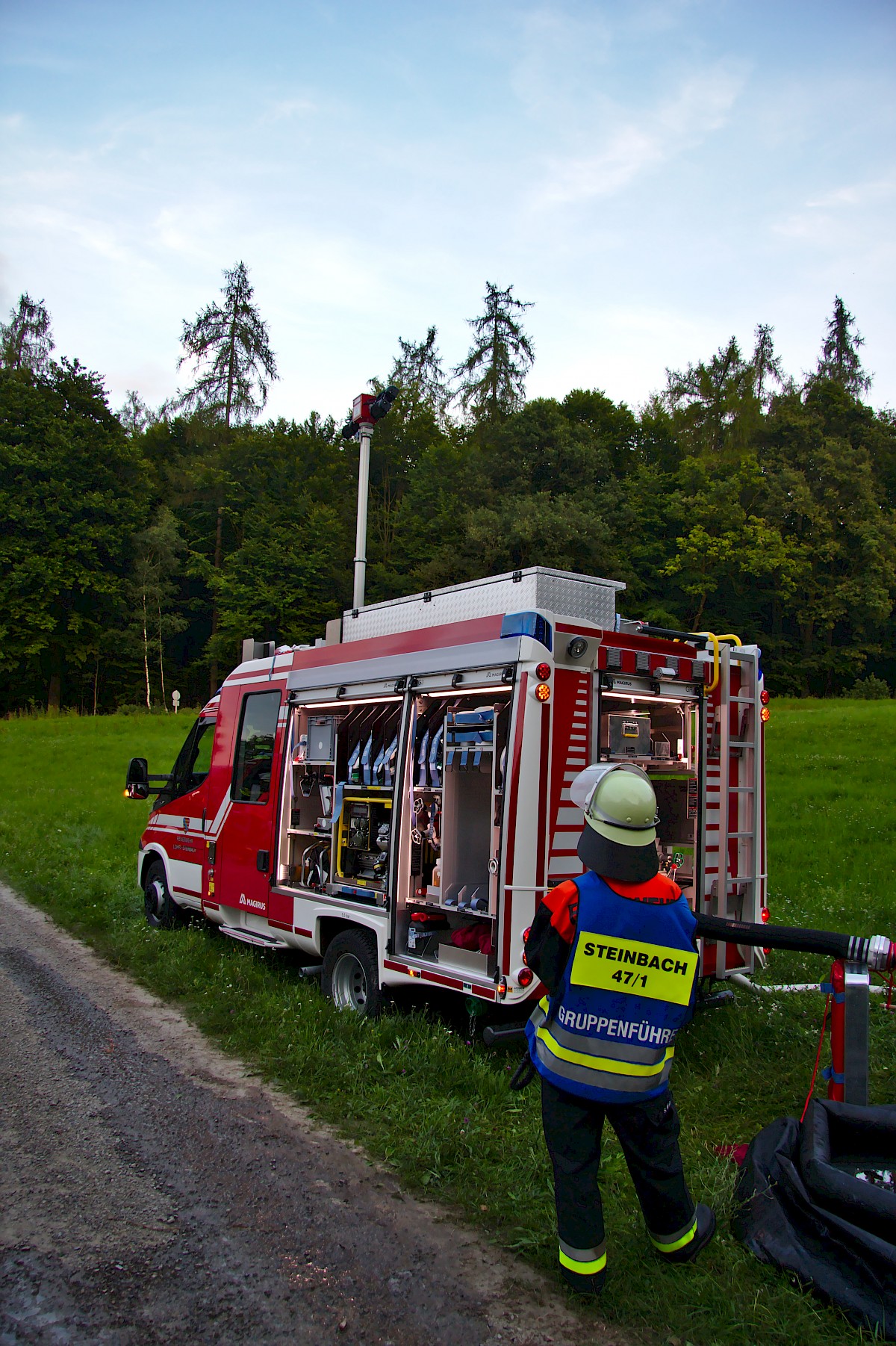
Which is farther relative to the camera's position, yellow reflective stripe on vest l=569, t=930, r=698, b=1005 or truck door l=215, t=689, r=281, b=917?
truck door l=215, t=689, r=281, b=917

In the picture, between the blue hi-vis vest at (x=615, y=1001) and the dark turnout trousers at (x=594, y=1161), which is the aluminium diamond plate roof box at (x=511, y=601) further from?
the dark turnout trousers at (x=594, y=1161)

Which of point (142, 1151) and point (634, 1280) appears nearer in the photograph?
point (634, 1280)

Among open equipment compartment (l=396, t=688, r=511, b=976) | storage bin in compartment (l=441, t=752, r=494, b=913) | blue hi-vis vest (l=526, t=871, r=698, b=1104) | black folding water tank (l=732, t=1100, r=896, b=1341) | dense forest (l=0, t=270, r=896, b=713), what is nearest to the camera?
black folding water tank (l=732, t=1100, r=896, b=1341)

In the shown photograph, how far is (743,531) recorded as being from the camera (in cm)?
3931

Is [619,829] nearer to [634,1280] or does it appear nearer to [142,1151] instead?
[634,1280]

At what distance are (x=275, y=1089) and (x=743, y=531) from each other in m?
37.7

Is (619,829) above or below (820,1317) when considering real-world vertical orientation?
above

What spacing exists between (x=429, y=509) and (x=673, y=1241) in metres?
39.3

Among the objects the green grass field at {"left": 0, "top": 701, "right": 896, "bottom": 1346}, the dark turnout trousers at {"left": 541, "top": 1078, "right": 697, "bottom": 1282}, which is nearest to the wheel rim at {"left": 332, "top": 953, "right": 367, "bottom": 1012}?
the green grass field at {"left": 0, "top": 701, "right": 896, "bottom": 1346}

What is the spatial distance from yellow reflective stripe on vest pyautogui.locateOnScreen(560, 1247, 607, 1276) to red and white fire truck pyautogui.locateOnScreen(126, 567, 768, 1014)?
1635mm

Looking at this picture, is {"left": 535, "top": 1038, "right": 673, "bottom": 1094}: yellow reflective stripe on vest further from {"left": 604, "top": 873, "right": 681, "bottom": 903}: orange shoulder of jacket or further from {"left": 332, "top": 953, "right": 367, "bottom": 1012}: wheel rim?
{"left": 332, "top": 953, "right": 367, "bottom": 1012}: wheel rim

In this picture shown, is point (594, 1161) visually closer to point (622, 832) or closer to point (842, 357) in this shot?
point (622, 832)

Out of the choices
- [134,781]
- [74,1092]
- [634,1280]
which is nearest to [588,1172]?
[634,1280]

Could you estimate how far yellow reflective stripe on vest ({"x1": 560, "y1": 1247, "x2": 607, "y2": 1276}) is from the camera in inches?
124
